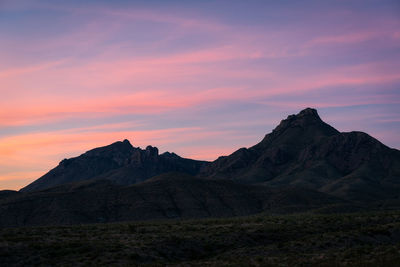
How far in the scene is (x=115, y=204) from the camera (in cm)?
13525

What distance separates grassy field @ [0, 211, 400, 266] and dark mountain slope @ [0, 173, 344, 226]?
6286 cm

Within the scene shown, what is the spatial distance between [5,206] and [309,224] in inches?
3484

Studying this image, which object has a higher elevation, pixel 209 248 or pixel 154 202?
pixel 154 202

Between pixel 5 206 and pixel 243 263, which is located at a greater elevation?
pixel 5 206

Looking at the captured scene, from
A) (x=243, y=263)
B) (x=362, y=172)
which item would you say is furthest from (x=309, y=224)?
(x=362, y=172)

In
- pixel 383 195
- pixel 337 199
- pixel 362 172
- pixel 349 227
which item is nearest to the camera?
pixel 349 227

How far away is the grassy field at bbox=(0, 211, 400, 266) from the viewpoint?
4303cm

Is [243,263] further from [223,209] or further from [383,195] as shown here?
[383,195]

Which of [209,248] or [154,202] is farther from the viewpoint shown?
[154,202]

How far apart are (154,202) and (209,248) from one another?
8574 cm

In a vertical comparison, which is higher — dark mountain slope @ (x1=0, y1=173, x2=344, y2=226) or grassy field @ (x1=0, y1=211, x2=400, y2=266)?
dark mountain slope @ (x1=0, y1=173, x2=344, y2=226)

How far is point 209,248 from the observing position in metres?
54.1

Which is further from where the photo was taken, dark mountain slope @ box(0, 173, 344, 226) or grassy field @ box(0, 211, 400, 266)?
dark mountain slope @ box(0, 173, 344, 226)

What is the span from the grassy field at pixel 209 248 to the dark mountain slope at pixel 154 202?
6286 centimetres
